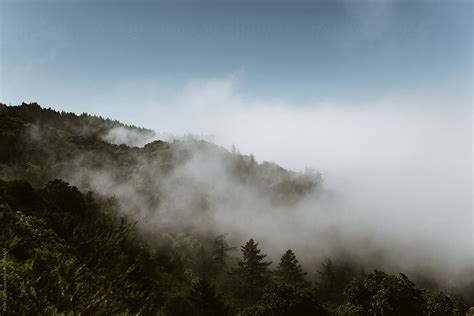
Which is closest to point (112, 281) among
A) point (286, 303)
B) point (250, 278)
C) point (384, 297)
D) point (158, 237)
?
point (286, 303)

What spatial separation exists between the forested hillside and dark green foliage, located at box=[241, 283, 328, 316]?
139mm

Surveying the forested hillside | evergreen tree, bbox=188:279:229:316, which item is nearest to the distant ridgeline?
the forested hillside

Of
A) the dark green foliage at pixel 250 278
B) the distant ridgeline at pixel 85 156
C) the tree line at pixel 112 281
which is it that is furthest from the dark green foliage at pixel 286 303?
the distant ridgeline at pixel 85 156

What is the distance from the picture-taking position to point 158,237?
113625 mm

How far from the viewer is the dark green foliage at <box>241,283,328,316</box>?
36.3 meters

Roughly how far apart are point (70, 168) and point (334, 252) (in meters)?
111

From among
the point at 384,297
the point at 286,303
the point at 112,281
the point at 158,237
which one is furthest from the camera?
the point at 158,237

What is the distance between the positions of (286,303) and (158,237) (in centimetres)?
8410

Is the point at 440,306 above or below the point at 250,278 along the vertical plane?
above

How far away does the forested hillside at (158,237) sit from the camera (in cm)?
1157

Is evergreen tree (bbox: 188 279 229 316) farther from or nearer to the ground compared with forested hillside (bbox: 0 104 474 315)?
nearer to the ground

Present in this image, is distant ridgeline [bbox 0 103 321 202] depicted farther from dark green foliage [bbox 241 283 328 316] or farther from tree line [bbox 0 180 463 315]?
dark green foliage [bbox 241 283 328 316]

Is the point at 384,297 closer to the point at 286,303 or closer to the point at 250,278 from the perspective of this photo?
the point at 286,303

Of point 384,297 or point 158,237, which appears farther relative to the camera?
point 158,237
